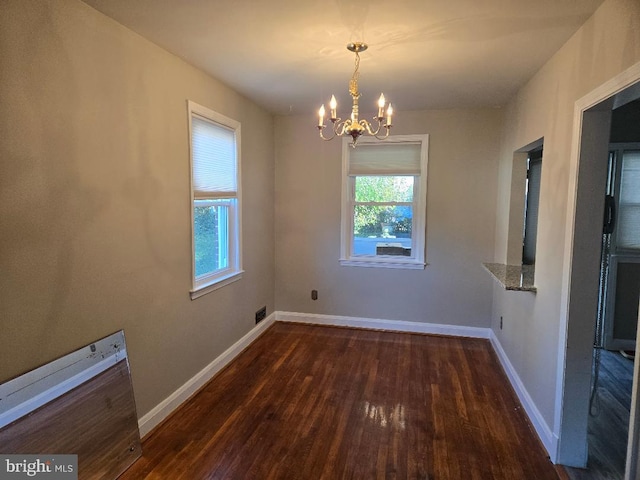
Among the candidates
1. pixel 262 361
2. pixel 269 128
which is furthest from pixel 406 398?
pixel 269 128

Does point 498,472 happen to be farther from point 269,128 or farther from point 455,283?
point 269,128

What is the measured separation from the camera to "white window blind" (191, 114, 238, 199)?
3113 mm

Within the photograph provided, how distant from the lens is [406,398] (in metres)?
3.07

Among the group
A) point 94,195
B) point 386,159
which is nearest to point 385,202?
point 386,159

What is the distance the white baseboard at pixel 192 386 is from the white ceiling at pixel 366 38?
7.98 feet

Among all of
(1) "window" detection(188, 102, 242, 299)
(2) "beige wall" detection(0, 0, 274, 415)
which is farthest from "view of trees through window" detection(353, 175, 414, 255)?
(2) "beige wall" detection(0, 0, 274, 415)

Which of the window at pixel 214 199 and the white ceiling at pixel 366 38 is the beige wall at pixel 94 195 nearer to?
the window at pixel 214 199

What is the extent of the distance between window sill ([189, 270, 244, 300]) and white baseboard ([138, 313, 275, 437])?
640mm

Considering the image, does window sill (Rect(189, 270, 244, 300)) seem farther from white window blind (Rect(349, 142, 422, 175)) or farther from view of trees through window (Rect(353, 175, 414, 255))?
white window blind (Rect(349, 142, 422, 175))

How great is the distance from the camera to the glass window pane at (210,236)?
3.27 m

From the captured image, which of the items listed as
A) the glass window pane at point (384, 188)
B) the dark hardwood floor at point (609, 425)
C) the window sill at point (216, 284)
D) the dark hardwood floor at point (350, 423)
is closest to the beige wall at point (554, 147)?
the dark hardwood floor at point (609, 425)

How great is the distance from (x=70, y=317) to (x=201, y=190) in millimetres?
1470

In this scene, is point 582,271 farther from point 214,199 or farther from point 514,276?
point 214,199

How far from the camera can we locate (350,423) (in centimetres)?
271
